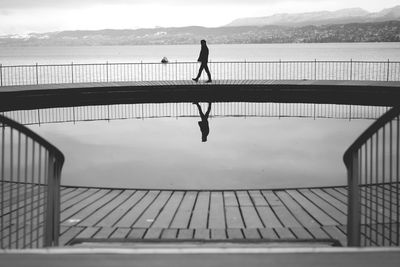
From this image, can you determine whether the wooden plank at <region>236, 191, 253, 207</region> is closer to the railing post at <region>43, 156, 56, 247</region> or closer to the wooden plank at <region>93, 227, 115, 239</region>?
the wooden plank at <region>93, 227, 115, 239</region>

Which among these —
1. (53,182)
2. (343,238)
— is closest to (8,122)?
(53,182)

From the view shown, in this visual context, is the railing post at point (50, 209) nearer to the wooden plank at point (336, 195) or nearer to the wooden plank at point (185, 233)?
the wooden plank at point (185, 233)

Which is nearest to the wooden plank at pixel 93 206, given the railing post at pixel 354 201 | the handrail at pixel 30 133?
the handrail at pixel 30 133

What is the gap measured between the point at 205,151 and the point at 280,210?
22.4 feet

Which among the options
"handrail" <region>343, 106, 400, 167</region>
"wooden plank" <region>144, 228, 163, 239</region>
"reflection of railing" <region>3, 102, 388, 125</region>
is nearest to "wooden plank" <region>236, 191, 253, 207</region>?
"wooden plank" <region>144, 228, 163, 239</region>

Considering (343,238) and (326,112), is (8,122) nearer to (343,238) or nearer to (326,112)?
(343,238)

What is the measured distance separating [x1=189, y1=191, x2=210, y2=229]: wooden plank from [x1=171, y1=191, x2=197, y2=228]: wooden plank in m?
Result: 0.07

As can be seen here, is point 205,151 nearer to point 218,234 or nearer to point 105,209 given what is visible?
point 105,209

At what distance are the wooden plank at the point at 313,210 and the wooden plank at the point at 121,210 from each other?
2553 millimetres

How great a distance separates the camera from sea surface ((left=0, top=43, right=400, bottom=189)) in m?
10.9

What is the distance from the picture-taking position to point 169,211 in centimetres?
729

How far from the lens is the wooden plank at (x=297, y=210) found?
263 inches

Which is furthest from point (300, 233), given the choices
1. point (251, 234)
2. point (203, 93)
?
point (203, 93)

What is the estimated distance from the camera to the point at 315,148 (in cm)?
1450
